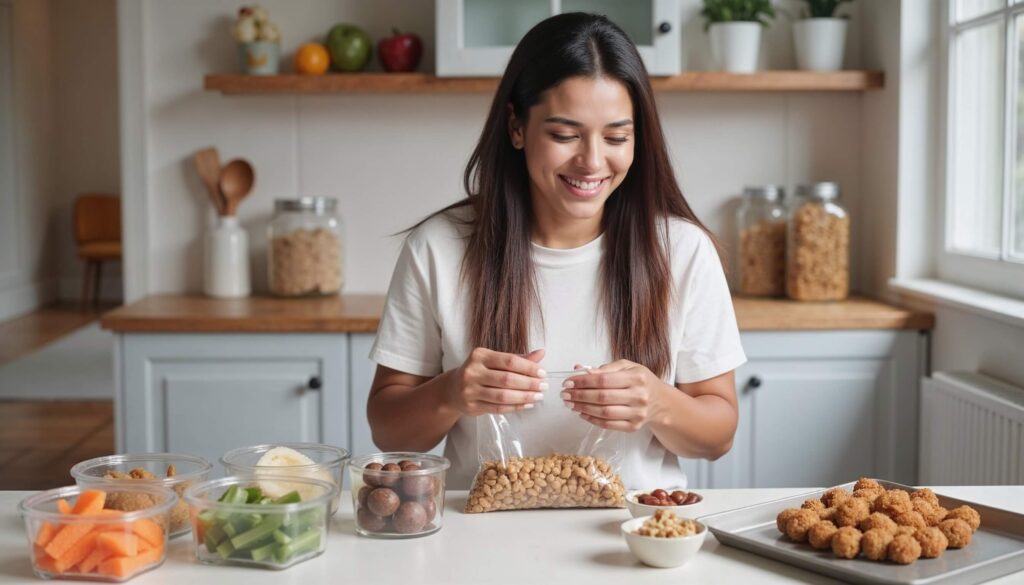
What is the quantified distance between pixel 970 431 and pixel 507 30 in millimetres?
1555

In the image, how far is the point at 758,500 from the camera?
157 cm

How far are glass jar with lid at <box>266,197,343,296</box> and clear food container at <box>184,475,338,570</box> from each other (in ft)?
6.54

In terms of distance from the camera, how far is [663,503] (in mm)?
1467

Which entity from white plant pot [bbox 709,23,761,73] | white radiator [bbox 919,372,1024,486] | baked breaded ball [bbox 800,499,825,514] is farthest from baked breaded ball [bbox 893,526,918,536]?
white plant pot [bbox 709,23,761,73]

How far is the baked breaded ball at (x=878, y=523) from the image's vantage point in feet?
4.24

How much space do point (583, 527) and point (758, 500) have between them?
0.86 feet

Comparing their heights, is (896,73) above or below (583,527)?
above

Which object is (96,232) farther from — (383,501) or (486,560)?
(486,560)

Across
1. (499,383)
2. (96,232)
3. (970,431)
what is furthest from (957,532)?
(96,232)

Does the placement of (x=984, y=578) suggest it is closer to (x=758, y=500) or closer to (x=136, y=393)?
(x=758, y=500)

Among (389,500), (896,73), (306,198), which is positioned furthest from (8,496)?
(896,73)

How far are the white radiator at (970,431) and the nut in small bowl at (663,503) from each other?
3.68 ft

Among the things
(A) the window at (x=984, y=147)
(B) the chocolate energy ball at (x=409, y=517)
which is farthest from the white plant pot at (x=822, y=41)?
(B) the chocolate energy ball at (x=409, y=517)

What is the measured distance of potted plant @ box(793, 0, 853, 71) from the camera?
3.29 meters
